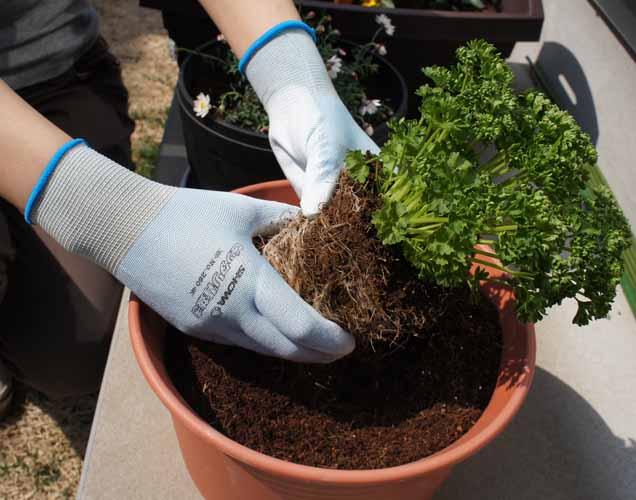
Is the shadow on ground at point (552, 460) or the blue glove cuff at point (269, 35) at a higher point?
the blue glove cuff at point (269, 35)

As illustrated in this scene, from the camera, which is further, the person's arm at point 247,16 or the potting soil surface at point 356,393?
the person's arm at point 247,16

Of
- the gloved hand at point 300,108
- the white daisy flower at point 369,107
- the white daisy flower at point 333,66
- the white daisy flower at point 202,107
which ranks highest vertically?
the gloved hand at point 300,108

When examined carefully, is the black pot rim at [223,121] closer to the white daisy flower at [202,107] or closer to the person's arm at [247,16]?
the white daisy flower at [202,107]

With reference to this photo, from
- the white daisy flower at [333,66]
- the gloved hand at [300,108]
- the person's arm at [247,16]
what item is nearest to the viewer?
the gloved hand at [300,108]

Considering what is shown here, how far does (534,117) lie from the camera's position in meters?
0.83

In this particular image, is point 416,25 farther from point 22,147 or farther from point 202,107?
point 22,147

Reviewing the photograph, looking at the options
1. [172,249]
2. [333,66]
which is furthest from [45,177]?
[333,66]

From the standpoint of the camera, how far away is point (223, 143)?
1.42m

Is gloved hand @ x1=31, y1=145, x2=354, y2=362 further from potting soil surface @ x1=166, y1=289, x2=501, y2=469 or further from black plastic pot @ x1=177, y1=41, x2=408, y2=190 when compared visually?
black plastic pot @ x1=177, y1=41, x2=408, y2=190

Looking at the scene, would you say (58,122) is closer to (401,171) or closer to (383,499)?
(401,171)

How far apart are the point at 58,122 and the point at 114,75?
0.26m

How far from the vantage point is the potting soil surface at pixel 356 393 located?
0.90 m

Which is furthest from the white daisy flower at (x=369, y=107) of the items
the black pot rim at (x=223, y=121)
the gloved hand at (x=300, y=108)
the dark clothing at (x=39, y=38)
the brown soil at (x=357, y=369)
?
the dark clothing at (x=39, y=38)

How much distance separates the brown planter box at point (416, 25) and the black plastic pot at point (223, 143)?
13cm
